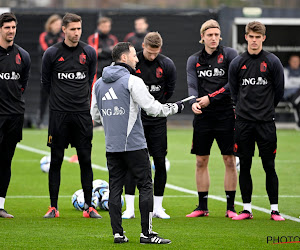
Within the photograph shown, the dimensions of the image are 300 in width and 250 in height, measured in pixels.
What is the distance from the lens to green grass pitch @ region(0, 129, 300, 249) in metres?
8.09

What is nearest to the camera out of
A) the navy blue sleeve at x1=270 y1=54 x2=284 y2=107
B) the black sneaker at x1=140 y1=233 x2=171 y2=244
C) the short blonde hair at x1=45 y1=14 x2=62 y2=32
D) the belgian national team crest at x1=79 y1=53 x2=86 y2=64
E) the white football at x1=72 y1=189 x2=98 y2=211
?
the black sneaker at x1=140 y1=233 x2=171 y2=244

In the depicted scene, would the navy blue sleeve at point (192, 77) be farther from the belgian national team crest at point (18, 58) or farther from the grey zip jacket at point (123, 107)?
the belgian national team crest at point (18, 58)

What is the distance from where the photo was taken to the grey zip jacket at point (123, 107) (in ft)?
26.5

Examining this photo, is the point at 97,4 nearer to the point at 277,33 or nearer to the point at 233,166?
the point at 277,33

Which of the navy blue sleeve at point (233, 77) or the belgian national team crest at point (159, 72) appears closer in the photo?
the navy blue sleeve at point (233, 77)

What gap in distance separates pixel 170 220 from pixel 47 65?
8.30 ft

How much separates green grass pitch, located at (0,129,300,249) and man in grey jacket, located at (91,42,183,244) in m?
0.31

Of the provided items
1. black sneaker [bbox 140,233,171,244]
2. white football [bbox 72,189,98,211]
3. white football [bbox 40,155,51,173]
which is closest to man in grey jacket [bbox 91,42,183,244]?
black sneaker [bbox 140,233,171,244]

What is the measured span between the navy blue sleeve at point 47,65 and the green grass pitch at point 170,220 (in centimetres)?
174

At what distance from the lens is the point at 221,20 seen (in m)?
23.9

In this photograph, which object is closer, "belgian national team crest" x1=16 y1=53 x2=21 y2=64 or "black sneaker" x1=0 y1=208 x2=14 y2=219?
"black sneaker" x1=0 y1=208 x2=14 y2=219

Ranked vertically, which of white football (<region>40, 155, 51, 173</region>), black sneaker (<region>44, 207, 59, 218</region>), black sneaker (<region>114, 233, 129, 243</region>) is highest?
black sneaker (<region>114, 233, 129, 243</region>)

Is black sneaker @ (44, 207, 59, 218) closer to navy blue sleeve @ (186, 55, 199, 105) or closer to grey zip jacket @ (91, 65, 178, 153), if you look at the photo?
grey zip jacket @ (91, 65, 178, 153)

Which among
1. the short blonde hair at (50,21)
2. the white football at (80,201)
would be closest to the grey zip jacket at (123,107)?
the white football at (80,201)
